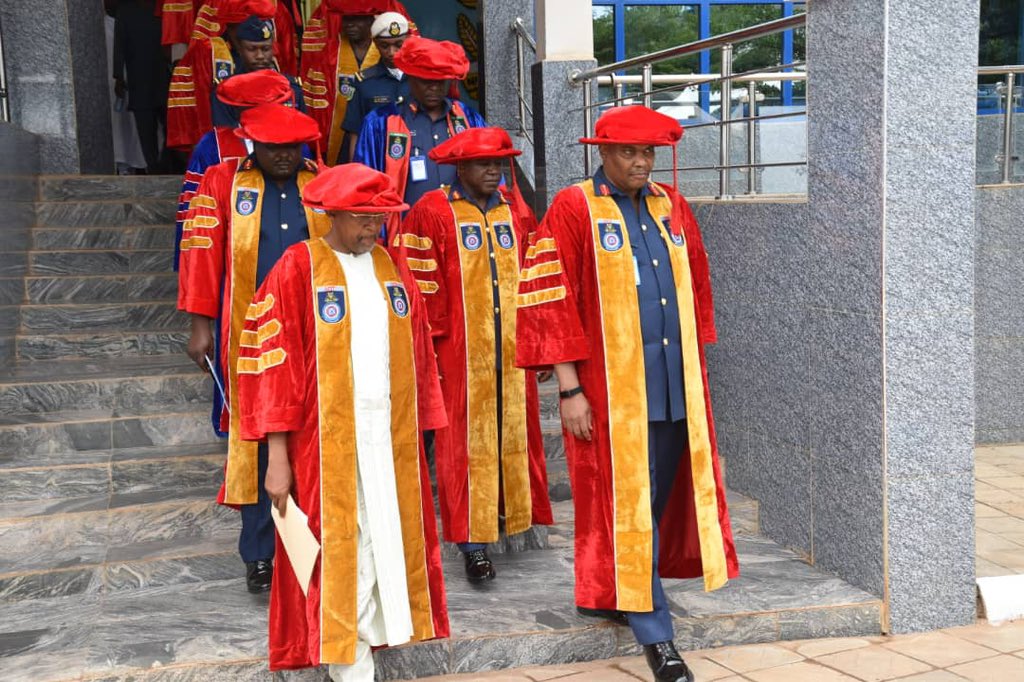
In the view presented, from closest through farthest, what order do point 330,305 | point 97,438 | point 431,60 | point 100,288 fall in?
point 330,305 → point 431,60 → point 97,438 → point 100,288

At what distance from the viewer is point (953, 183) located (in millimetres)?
5168

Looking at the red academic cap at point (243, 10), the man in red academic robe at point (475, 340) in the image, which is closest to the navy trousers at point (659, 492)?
the man in red academic robe at point (475, 340)

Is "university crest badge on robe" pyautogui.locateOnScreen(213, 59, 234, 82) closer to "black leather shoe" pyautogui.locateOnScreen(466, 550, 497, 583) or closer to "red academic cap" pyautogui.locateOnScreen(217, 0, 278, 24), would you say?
"red academic cap" pyautogui.locateOnScreen(217, 0, 278, 24)

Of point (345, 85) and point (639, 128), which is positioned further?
point (345, 85)

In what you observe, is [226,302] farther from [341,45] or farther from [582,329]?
[341,45]

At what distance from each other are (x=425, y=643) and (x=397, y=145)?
2658 millimetres

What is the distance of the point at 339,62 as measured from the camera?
856 centimetres

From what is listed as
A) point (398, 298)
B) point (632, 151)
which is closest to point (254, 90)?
point (398, 298)

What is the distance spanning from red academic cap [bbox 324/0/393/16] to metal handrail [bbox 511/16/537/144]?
1.83 m

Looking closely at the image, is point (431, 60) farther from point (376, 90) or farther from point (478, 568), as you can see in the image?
point (478, 568)

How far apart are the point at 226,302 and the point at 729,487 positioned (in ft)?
9.45

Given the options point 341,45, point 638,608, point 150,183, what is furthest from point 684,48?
point 150,183

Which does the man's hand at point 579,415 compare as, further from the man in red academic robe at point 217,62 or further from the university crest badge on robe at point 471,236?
the man in red academic robe at point 217,62

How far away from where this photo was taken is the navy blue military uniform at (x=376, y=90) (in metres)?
7.25
